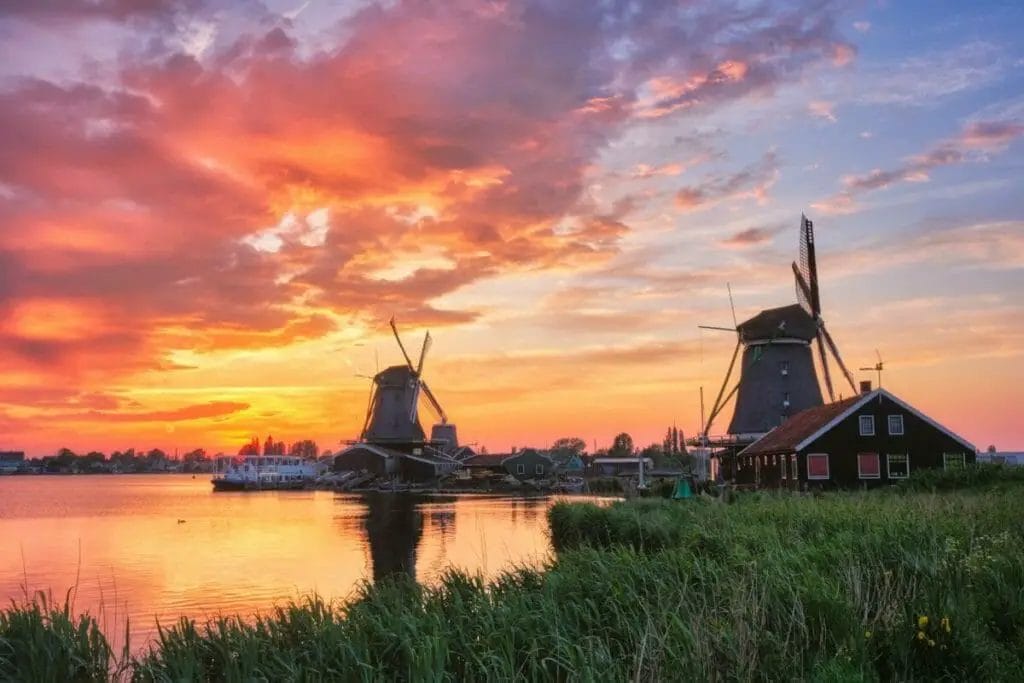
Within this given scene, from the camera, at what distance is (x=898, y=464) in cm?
4522

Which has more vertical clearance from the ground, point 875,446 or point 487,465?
point 875,446

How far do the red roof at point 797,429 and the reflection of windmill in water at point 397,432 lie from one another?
60.9 meters

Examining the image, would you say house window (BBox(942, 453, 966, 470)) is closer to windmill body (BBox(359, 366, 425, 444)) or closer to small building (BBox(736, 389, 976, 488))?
small building (BBox(736, 389, 976, 488))

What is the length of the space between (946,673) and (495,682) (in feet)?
14.7

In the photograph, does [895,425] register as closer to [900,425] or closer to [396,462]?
[900,425]

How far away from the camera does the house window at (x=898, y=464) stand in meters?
45.2

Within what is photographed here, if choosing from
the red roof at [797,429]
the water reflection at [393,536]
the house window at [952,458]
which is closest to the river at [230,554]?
the water reflection at [393,536]

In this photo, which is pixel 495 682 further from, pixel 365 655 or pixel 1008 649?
pixel 1008 649

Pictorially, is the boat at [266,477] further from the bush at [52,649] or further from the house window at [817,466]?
the bush at [52,649]

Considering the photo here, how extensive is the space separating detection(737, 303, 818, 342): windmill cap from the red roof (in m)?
10.9

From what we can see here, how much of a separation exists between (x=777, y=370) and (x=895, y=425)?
17.6 metres

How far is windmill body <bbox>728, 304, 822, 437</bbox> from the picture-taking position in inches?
2446

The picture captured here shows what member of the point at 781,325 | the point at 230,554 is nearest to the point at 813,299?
the point at 781,325

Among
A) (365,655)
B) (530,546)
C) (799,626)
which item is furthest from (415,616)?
(530,546)
